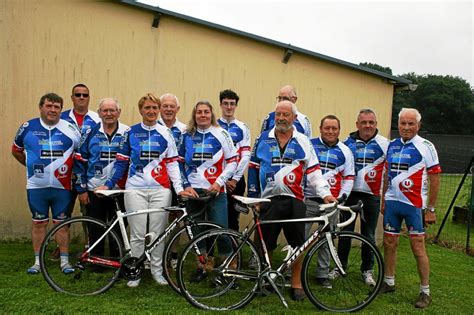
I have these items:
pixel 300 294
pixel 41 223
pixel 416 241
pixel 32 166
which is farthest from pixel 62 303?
pixel 416 241

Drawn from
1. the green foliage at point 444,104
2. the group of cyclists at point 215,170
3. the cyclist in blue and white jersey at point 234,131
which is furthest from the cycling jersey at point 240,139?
the green foliage at point 444,104

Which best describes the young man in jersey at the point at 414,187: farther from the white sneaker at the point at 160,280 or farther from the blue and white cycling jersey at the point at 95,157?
the blue and white cycling jersey at the point at 95,157

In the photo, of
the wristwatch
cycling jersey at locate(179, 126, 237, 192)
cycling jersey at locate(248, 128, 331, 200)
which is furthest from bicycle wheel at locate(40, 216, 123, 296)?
the wristwatch

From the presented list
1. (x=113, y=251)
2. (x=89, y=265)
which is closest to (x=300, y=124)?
(x=113, y=251)

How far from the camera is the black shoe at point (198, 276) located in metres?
4.55

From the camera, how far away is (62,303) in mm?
4180

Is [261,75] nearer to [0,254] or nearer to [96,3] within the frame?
[96,3]

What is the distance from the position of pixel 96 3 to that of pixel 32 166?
9.72 feet

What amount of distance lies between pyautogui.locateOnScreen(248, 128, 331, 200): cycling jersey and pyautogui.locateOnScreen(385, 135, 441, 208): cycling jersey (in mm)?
830

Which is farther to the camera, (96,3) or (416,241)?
(96,3)

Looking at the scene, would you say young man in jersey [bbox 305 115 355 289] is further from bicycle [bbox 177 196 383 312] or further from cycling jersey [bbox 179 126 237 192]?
cycling jersey [bbox 179 126 237 192]

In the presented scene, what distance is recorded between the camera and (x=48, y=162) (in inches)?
191

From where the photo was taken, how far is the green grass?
4129 mm

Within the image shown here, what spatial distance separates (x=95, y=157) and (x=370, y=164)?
3140mm
